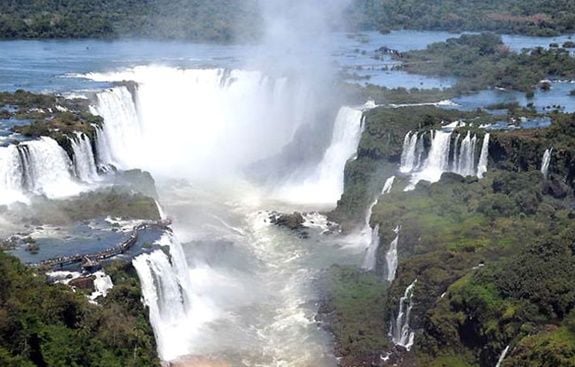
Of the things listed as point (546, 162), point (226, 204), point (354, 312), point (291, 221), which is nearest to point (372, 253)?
point (354, 312)

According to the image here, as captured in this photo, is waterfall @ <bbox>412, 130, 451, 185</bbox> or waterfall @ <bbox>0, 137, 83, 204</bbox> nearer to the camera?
waterfall @ <bbox>0, 137, 83, 204</bbox>

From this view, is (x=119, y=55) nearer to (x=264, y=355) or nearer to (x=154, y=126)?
(x=154, y=126)

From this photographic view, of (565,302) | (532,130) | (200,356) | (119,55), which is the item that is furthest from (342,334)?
(119,55)

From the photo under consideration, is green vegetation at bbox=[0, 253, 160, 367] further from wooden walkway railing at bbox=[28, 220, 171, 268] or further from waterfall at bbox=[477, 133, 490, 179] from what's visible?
waterfall at bbox=[477, 133, 490, 179]

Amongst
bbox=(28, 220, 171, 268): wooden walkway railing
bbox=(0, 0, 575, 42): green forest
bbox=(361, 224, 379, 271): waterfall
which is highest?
bbox=(0, 0, 575, 42): green forest

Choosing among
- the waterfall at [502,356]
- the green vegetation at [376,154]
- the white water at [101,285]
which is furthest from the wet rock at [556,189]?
the white water at [101,285]

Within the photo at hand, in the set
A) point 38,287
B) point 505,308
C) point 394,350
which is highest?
point 38,287

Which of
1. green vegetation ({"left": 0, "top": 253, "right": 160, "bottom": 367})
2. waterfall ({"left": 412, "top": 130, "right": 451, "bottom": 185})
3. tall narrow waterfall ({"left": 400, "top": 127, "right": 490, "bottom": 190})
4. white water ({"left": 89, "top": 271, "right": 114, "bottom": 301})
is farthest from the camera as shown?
waterfall ({"left": 412, "top": 130, "right": 451, "bottom": 185})

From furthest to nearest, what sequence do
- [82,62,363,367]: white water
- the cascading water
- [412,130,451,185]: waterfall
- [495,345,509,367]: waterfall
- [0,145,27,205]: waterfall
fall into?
the cascading water
[412,130,451,185]: waterfall
[0,145,27,205]: waterfall
[82,62,363,367]: white water
[495,345,509,367]: waterfall

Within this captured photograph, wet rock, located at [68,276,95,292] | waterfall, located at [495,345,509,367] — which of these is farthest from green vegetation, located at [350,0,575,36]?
wet rock, located at [68,276,95,292]
